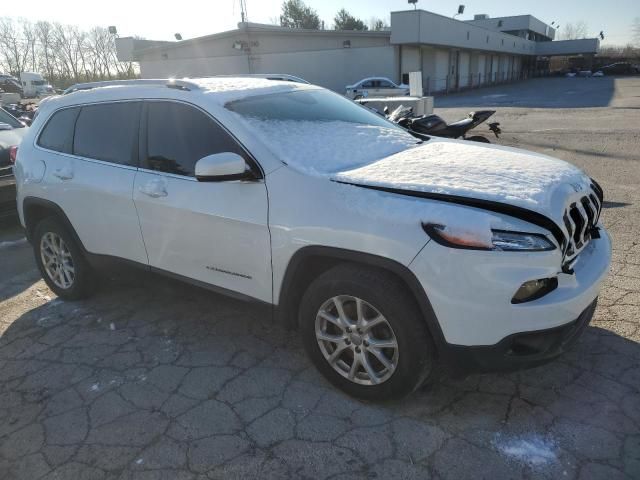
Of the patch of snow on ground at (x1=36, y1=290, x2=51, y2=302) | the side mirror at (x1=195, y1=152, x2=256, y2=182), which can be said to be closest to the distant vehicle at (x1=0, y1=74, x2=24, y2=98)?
the patch of snow on ground at (x1=36, y1=290, x2=51, y2=302)

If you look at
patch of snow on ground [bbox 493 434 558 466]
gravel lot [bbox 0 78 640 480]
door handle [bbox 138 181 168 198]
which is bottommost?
gravel lot [bbox 0 78 640 480]

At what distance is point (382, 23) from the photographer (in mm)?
83312

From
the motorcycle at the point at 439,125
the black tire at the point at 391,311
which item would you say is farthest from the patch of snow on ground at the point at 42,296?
the motorcycle at the point at 439,125

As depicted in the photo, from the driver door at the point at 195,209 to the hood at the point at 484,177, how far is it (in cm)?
63

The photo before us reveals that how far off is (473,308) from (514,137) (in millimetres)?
11549

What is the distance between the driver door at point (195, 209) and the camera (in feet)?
9.78

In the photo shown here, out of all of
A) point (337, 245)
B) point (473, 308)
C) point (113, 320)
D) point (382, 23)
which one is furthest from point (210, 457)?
point (382, 23)

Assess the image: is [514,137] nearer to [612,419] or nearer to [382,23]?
[612,419]

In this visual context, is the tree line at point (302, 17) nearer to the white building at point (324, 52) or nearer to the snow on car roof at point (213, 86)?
the white building at point (324, 52)

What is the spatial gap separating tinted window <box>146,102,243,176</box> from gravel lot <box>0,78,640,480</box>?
87cm

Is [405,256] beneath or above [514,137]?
above

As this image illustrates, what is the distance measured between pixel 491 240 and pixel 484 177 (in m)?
0.56

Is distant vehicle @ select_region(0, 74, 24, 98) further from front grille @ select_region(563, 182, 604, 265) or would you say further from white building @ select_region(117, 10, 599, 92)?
front grille @ select_region(563, 182, 604, 265)

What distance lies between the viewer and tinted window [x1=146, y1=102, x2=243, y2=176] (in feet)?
10.5
